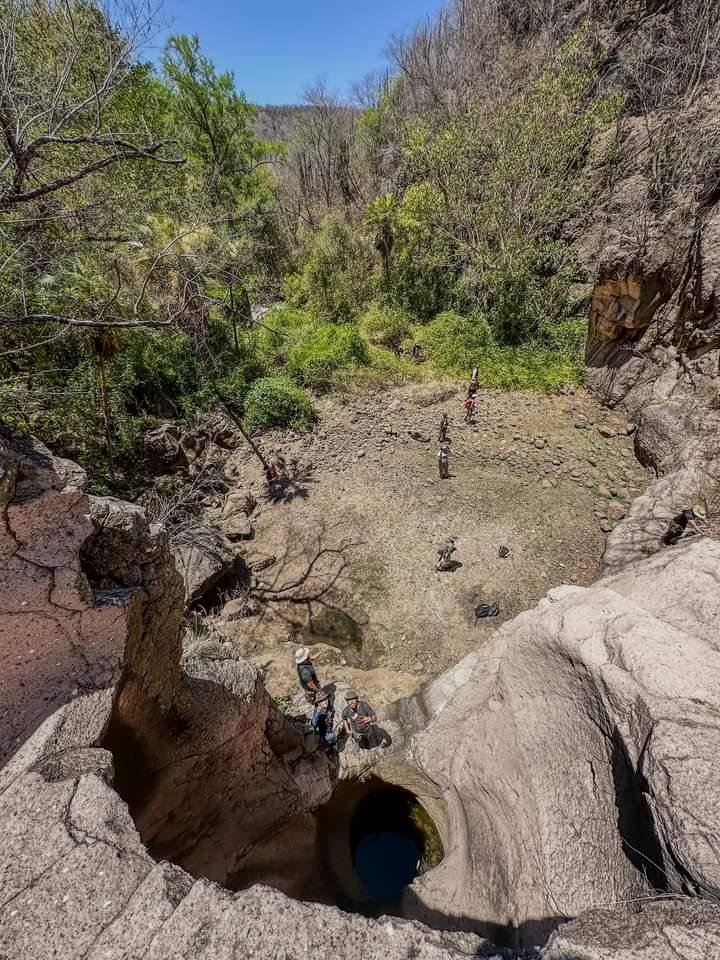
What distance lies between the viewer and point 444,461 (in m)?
9.70

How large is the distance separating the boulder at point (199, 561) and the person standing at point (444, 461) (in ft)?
17.0

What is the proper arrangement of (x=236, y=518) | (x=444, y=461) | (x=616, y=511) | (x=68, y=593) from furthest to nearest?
(x=444, y=461) → (x=236, y=518) → (x=616, y=511) → (x=68, y=593)

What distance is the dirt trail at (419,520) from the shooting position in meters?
7.09

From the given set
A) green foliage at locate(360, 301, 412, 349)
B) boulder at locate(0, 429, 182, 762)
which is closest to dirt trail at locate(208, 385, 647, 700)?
green foliage at locate(360, 301, 412, 349)

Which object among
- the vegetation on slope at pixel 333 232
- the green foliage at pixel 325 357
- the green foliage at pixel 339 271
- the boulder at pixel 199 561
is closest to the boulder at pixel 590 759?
the boulder at pixel 199 561

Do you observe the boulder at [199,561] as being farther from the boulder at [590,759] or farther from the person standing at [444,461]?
the person standing at [444,461]

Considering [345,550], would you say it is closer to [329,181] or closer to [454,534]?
[454,534]

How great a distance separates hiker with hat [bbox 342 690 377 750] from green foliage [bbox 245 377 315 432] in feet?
26.1

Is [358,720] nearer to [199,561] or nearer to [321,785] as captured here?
[321,785]

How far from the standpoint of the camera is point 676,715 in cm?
230

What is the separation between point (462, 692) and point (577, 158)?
15.4m

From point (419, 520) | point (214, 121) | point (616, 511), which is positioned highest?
point (214, 121)

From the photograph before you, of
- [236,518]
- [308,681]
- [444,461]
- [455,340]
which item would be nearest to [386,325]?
[455,340]

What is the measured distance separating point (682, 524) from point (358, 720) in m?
5.85
